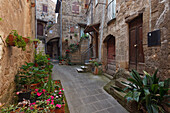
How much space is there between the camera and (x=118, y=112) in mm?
1937

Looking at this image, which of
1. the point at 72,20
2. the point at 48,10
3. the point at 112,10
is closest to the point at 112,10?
the point at 112,10

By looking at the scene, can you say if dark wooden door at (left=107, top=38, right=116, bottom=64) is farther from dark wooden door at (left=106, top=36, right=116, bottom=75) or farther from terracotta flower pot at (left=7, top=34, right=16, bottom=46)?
terracotta flower pot at (left=7, top=34, right=16, bottom=46)

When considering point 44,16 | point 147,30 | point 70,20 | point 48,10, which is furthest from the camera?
point 48,10

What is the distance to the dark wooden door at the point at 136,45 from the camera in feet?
9.34

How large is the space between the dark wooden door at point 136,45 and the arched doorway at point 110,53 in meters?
1.28

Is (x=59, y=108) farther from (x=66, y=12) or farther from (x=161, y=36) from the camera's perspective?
(x=66, y=12)

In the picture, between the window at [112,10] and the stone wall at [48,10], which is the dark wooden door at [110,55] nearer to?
the window at [112,10]

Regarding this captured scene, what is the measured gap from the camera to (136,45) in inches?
119

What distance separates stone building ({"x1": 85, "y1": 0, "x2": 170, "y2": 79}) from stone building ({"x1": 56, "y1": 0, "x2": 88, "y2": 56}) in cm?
606

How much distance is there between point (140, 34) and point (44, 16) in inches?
633

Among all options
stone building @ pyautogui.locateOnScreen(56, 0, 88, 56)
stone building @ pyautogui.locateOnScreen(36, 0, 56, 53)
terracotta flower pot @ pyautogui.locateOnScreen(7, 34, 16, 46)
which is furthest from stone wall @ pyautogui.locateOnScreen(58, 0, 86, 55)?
terracotta flower pot @ pyautogui.locateOnScreen(7, 34, 16, 46)

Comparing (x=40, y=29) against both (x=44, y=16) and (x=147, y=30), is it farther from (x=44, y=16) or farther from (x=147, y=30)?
(x=147, y=30)

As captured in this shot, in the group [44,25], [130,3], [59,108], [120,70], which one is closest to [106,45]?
[120,70]

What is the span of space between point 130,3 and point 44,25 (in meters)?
13.7
